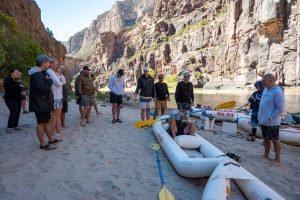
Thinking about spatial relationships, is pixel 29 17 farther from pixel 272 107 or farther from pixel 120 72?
pixel 272 107

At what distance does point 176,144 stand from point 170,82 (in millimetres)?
74129

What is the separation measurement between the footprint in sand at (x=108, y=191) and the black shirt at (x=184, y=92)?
187 inches

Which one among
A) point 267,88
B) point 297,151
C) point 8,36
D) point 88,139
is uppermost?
point 8,36

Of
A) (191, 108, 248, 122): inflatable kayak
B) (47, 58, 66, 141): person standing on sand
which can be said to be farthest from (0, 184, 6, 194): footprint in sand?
(191, 108, 248, 122): inflatable kayak

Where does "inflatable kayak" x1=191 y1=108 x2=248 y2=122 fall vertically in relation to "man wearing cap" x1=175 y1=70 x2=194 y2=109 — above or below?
below

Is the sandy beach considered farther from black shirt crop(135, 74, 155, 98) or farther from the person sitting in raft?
black shirt crop(135, 74, 155, 98)

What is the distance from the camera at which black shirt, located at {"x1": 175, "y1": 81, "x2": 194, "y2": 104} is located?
8281 millimetres

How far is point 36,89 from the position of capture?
4984mm

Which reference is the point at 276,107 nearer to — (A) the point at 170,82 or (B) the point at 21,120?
(B) the point at 21,120

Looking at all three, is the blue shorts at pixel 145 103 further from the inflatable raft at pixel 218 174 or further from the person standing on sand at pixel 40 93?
the person standing on sand at pixel 40 93

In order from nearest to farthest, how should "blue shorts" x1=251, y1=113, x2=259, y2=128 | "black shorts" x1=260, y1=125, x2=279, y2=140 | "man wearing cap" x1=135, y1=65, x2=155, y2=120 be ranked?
1. "black shorts" x1=260, y1=125, x2=279, y2=140
2. "blue shorts" x1=251, y1=113, x2=259, y2=128
3. "man wearing cap" x1=135, y1=65, x2=155, y2=120

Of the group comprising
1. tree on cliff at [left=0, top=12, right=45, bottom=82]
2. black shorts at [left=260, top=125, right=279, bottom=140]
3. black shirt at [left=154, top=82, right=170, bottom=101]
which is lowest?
black shorts at [left=260, top=125, right=279, bottom=140]

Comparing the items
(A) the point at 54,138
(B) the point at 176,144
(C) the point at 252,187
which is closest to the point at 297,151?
(B) the point at 176,144

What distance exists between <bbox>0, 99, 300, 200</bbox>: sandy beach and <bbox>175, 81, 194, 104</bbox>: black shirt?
1700 mm
